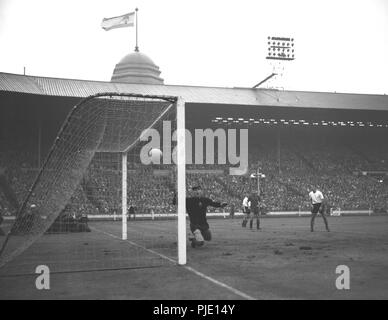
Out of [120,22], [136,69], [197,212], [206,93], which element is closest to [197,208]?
[197,212]

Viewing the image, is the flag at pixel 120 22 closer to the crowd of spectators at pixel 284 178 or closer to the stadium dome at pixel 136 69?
the crowd of spectators at pixel 284 178

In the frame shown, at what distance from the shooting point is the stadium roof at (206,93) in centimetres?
4016

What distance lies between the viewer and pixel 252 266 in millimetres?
9078

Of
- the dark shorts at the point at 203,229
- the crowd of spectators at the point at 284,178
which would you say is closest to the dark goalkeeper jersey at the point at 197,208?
the dark shorts at the point at 203,229

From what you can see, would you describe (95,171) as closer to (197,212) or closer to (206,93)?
(197,212)

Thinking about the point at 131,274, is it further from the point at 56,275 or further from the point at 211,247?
the point at 211,247

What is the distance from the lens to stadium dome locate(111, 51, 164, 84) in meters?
76.5

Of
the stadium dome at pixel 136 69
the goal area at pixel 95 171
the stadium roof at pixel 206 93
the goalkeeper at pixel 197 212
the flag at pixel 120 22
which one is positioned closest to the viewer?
the goal area at pixel 95 171

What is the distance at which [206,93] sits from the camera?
4678 cm

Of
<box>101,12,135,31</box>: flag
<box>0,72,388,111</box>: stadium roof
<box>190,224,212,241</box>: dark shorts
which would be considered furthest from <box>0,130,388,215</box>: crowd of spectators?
<box>101,12,135,31</box>: flag

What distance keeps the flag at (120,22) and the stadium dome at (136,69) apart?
31.5 m

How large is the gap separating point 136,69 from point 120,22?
3368cm

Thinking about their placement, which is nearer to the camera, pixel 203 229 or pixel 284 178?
pixel 203 229
